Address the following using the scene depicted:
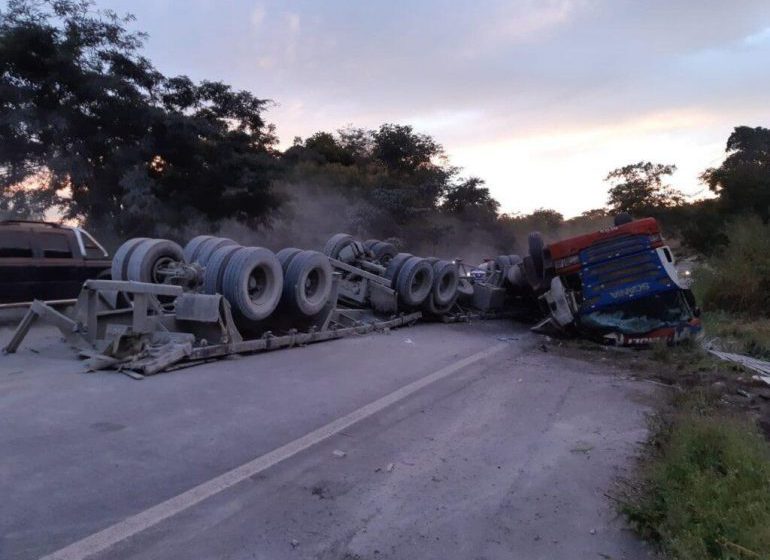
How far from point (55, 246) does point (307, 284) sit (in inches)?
169

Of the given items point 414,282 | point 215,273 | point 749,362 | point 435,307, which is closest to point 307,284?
point 215,273

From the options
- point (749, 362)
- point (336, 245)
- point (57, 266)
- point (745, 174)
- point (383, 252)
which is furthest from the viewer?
point (745, 174)

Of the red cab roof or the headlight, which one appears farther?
the headlight

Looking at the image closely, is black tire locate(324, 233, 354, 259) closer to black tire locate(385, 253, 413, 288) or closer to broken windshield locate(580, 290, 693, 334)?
black tire locate(385, 253, 413, 288)

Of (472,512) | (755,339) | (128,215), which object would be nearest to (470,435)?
(472,512)

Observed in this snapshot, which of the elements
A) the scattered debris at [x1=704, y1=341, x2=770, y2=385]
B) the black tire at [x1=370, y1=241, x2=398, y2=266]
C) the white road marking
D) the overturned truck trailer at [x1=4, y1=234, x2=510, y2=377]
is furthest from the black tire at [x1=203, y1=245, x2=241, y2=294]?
the scattered debris at [x1=704, y1=341, x2=770, y2=385]

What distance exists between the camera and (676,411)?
5832 mm

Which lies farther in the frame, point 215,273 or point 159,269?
point 159,269

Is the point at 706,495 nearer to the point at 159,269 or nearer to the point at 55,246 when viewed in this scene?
the point at 159,269

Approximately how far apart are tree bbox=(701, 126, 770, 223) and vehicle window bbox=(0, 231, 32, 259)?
23.6 metres

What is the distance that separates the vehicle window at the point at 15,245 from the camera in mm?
9523

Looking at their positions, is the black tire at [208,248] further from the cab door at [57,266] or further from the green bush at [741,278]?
the green bush at [741,278]

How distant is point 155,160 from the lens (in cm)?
2145

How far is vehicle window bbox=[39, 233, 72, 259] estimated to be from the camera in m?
10.1
